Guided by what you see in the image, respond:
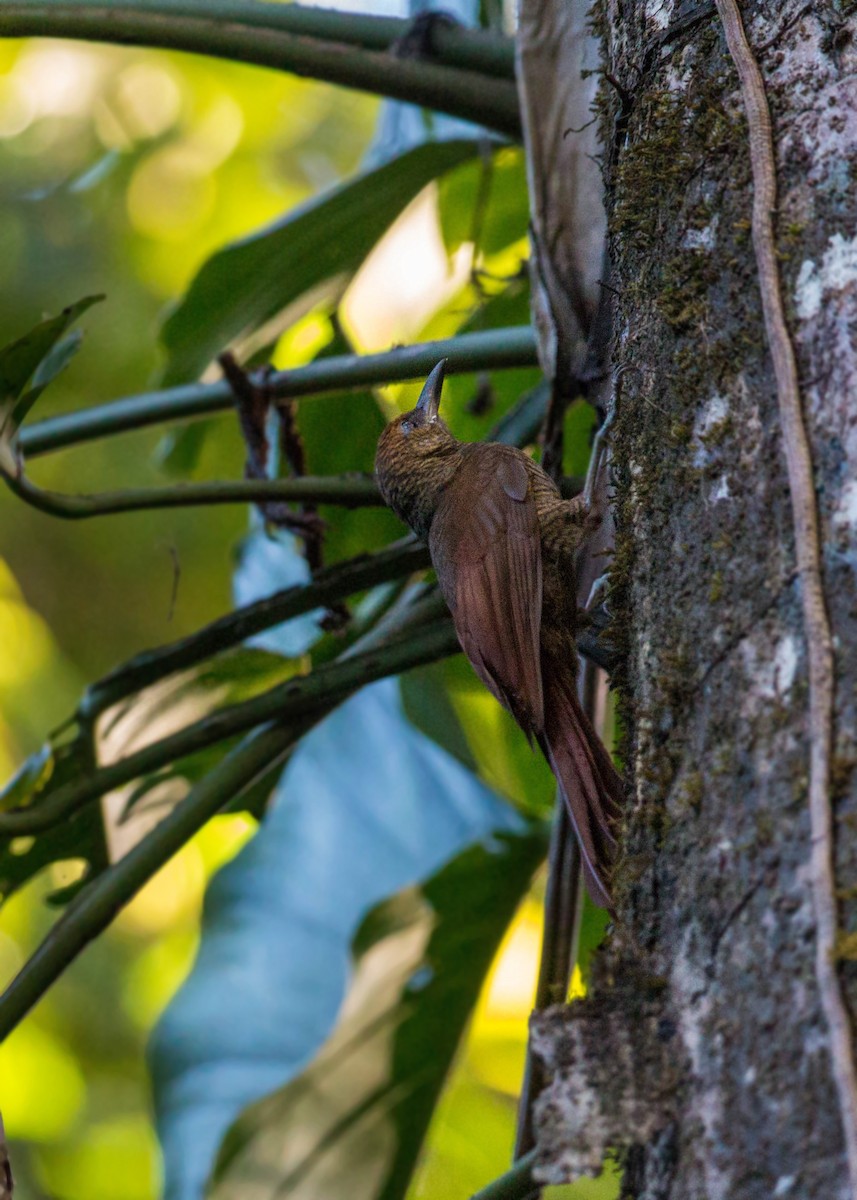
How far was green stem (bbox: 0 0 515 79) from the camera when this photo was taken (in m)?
2.06

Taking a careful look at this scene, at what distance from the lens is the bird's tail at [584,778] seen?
1628mm

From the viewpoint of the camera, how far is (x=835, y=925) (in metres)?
0.91

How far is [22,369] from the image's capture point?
6.36ft

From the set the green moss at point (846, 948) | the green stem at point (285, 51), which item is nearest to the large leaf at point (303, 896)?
the green stem at point (285, 51)

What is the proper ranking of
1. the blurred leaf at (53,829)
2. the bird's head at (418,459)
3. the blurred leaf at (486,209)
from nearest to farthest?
the blurred leaf at (53,829) < the bird's head at (418,459) < the blurred leaf at (486,209)

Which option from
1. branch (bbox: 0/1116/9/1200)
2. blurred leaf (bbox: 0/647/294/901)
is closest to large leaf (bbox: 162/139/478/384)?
blurred leaf (bbox: 0/647/294/901)

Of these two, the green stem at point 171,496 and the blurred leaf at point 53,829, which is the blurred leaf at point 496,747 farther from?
the green stem at point 171,496

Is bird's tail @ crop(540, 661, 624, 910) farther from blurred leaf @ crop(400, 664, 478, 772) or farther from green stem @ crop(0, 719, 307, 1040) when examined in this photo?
blurred leaf @ crop(400, 664, 478, 772)

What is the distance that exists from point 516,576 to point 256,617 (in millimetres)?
415

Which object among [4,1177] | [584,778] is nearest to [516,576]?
[584,778]

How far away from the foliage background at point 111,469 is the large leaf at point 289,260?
143cm

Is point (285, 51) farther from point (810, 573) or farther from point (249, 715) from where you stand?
point (810, 573)

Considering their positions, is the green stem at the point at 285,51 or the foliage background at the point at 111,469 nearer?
the green stem at the point at 285,51

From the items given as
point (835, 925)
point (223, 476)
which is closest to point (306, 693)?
point (835, 925)
